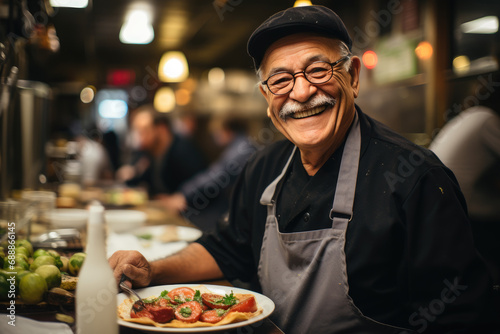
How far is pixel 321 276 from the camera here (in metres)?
1.43

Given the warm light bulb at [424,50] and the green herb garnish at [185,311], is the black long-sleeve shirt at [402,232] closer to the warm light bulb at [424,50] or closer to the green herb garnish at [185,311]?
the green herb garnish at [185,311]

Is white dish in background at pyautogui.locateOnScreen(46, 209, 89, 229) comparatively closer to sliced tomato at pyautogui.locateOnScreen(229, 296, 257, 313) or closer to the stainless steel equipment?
the stainless steel equipment

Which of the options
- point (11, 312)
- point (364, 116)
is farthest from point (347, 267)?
point (11, 312)

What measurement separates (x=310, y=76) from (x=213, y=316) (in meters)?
0.84

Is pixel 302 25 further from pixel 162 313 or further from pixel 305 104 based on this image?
pixel 162 313

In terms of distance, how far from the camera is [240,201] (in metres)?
1.95

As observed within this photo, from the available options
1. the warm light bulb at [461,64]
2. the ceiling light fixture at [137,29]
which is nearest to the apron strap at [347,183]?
the warm light bulb at [461,64]

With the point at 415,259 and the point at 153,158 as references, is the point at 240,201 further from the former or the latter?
the point at 153,158

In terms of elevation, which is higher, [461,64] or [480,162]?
Result: [461,64]

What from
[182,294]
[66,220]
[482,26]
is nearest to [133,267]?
[182,294]

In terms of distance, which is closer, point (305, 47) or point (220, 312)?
point (220, 312)

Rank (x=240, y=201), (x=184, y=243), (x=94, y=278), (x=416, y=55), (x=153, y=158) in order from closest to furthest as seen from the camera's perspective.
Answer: (x=94, y=278) < (x=240, y=201) < (x=184, y=243) < (x=416, y=55) < (x=153, y=158)

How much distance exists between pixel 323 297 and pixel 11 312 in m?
0.95

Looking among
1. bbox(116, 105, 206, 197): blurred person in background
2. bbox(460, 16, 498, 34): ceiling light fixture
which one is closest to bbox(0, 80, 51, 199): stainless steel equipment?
bbox(116, 105, 206, 197): blurred person in background
